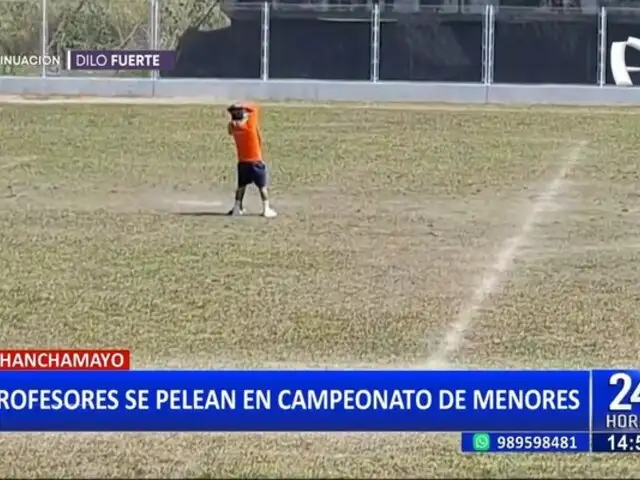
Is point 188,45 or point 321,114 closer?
point 321,114

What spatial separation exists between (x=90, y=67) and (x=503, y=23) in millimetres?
10105

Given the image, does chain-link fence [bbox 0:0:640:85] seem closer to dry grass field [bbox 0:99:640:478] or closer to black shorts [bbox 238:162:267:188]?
dry grass field [bbox 0:99:640:478]

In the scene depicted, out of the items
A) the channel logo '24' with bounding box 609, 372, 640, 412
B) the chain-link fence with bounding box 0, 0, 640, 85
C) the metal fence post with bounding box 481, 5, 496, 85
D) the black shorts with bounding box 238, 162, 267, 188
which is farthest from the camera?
the chain-link fence with bounding box 0, 0, 640, 85

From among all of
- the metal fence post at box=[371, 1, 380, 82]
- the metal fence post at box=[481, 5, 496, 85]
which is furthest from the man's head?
the metal fence post at box=[481, 5, 496, 85]

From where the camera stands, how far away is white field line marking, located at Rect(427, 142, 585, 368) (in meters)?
11.5

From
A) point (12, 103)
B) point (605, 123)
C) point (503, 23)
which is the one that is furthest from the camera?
point (503, 23)

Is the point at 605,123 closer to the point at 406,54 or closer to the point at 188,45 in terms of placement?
the point at 406,54

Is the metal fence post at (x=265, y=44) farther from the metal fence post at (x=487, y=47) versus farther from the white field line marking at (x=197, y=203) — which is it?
the white field line marking at (x=197, y=203)

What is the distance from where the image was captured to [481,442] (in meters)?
6.73

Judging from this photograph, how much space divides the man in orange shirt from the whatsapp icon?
38.6ft

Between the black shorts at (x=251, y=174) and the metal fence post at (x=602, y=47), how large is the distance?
71.8 ft

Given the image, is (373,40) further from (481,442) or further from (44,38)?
(481,442)

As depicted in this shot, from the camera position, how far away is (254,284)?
1405 centimetres

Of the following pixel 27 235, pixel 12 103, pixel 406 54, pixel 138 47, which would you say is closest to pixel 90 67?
pixel 138 47
